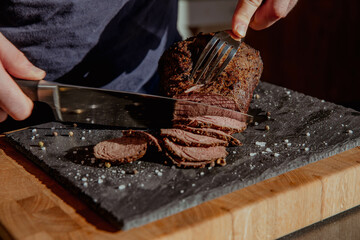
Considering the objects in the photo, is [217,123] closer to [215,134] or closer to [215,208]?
[215,134]

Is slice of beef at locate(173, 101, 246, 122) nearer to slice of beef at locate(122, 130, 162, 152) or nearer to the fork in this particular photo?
the fork

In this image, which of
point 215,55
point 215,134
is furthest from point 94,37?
point 215,134

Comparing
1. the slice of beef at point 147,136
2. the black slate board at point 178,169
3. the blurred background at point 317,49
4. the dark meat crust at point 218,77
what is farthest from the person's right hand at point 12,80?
the blurred background at point 317,49

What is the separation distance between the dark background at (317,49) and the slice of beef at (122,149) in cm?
379

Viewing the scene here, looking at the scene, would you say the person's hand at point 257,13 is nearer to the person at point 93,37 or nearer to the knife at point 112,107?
the person at point 93,37

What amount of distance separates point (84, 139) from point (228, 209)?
2.89 feet

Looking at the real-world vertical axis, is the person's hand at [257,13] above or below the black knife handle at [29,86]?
above

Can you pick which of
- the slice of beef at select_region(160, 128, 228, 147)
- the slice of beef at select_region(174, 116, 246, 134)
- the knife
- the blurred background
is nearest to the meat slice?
the slice of beef at select_region(160, 128, 228, 147)

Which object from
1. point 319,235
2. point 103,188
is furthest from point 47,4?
point 319,235

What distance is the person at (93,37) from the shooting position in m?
2.12

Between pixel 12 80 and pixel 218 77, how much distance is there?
3.26 ft

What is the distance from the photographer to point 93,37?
2.49 metres

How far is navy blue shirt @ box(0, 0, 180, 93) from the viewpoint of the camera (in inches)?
92.9

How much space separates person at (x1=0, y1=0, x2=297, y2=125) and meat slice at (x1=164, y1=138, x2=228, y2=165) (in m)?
0.64
